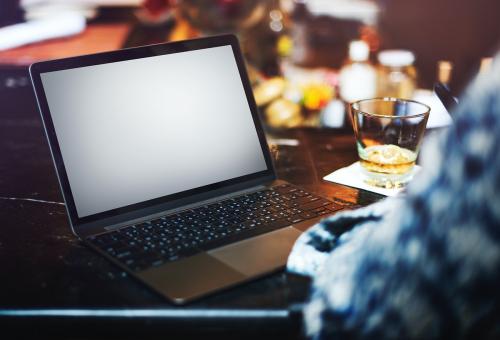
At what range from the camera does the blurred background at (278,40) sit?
244cm

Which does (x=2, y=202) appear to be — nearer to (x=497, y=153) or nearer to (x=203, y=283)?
(x=203, y=283)

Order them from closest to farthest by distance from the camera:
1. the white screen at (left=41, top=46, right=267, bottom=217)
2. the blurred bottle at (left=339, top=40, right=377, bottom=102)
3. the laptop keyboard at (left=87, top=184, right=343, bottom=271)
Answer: the laptop keyboard at (left=87, top=184, right=343, bottom=271)
the white screen at (left=41, top=46, right=267, bottom=217)
the blurred bottle at (left=339, top=40, right=377, bottom=102)

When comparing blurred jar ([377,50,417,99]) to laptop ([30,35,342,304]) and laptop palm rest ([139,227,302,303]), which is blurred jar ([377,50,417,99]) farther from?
laptop palm rest ([139,227,302,303])

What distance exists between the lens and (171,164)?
3.16ft

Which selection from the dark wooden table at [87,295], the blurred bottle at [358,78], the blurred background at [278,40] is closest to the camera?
the dark wooden table at [87,295]

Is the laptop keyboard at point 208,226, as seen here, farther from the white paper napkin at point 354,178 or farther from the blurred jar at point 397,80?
the blurred jar at point 397,80

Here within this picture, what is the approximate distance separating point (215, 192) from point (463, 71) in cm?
254

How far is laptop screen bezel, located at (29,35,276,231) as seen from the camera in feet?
2.84

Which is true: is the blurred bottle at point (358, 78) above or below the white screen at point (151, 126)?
below

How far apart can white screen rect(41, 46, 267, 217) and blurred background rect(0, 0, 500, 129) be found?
102 cm

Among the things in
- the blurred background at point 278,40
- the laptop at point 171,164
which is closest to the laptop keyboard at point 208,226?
the laptop at point 171,164

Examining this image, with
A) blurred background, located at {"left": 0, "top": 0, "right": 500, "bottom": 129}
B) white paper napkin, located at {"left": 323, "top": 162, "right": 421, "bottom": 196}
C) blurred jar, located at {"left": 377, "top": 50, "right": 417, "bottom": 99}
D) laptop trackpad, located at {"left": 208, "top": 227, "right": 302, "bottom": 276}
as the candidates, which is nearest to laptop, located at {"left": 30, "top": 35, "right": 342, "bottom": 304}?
laptop trackpad, located at {"left": 208, "top": 227, "right": 302, "bottom": 276}

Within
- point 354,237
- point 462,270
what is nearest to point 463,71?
point 354,237

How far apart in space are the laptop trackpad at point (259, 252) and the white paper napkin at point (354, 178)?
23 centimetres
